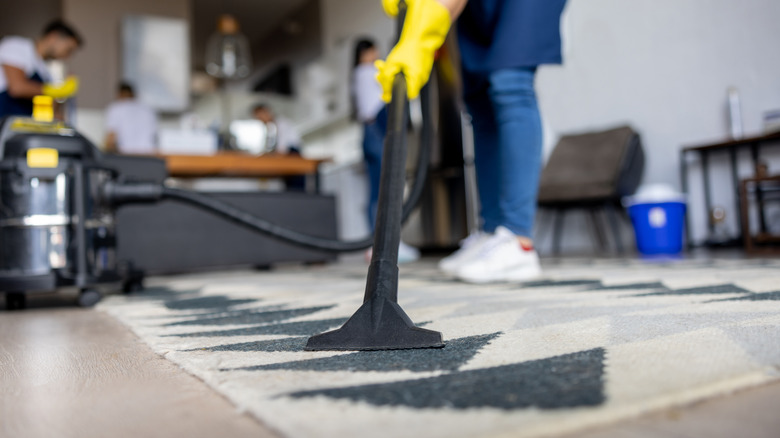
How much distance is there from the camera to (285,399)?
0.36 meters

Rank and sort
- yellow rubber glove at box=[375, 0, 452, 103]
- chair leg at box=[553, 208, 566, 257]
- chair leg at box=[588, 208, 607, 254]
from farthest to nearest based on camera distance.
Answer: chair leg at box=[553, 208, 566, 257], chair leg at box=[588, 208, 607, 254], yellow rubber glove at box=[375, 0, 452, 103]

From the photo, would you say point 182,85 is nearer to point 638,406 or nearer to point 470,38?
point 470,38

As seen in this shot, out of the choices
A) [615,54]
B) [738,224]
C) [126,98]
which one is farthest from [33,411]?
[126,98]

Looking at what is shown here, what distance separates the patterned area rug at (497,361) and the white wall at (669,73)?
2290mm

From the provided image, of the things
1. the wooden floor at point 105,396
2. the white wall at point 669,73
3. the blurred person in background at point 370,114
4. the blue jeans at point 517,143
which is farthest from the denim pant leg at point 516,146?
the white wall at point 669,73

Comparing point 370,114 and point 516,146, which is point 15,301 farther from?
point 370,114

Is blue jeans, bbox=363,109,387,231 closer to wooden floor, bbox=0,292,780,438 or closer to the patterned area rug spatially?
the patterned area rug

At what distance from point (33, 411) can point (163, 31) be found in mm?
5456

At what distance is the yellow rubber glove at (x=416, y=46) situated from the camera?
0.79m

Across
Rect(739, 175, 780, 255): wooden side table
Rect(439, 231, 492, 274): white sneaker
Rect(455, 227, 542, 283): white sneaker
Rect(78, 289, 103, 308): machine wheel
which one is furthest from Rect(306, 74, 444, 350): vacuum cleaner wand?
Rect(739, 175, 780, 255): wooden side table

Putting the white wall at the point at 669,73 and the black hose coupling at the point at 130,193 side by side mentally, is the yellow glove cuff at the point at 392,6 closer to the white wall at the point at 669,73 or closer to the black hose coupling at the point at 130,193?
the black hose coupling at the point at 130,193

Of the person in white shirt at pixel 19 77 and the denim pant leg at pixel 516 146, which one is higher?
the person in white shirt at pixel 19 77

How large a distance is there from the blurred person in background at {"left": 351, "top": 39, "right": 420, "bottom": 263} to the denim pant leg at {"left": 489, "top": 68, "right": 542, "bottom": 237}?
1543 mm

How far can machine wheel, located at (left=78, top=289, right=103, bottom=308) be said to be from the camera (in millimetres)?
1184
